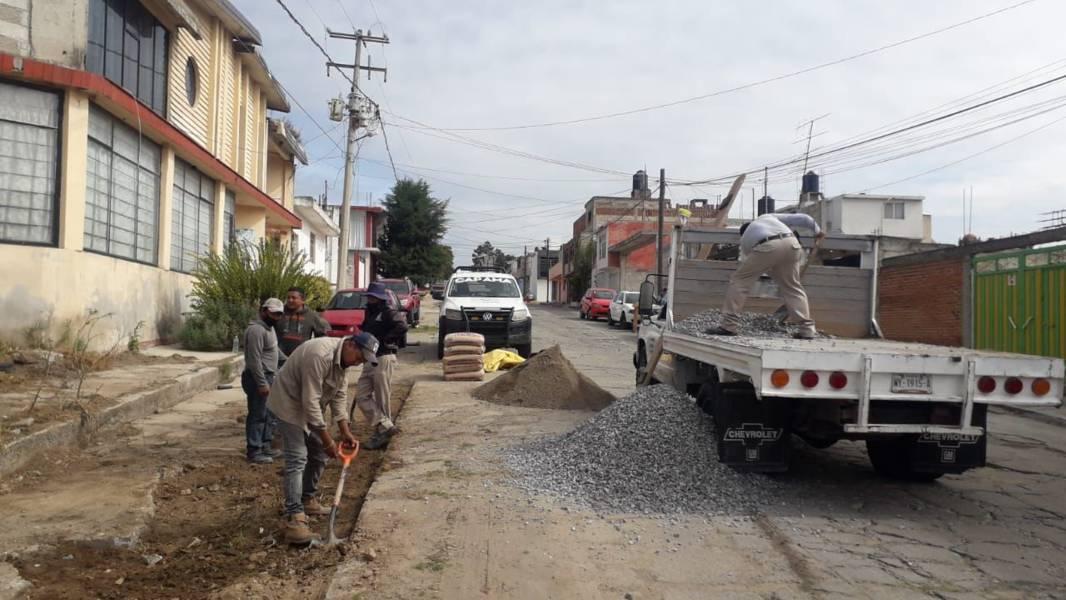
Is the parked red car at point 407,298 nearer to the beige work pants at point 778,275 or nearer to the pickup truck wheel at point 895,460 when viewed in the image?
the beige work pants at point 778,275

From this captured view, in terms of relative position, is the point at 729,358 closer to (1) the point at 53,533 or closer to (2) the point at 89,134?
(1) the point at 53,533

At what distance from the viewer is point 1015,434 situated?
9938 millimetres

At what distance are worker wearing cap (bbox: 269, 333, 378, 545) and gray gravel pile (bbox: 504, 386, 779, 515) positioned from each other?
1719 mm

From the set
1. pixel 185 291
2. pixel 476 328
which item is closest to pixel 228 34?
pixel 185 291

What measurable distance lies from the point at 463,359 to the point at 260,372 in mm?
6181

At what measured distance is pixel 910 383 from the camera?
550 centimetres

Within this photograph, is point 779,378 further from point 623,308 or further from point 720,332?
point 623,308

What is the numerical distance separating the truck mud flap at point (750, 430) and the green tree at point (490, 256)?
11126cm

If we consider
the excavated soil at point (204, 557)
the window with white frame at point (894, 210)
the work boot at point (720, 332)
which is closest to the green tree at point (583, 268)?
the window with white frame at point (894, 210)

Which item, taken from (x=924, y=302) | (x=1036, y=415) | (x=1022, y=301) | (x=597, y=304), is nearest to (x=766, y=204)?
(x=597, y=304)

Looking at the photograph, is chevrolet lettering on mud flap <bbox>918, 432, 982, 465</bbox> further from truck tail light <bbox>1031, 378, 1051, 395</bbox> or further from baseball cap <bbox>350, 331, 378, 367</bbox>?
baseball cap <bbox>350, 331, 378, 367</bbox>

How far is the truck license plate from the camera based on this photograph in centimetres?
547

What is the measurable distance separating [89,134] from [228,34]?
8.44 meters

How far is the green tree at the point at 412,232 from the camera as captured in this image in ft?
163
